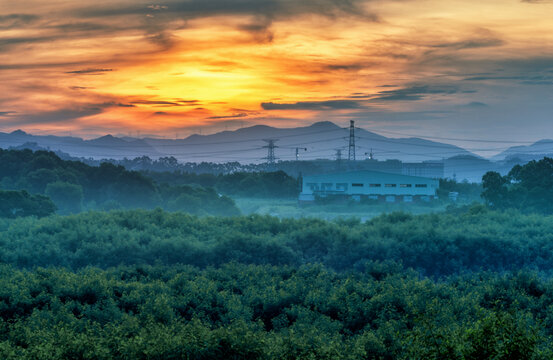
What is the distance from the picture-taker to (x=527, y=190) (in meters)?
62.8

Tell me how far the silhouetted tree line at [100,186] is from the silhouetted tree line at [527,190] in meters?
34.5

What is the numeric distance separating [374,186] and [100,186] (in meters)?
37.6

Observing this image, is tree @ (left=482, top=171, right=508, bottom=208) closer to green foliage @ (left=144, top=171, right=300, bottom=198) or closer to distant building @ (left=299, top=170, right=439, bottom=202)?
distant building @ (left=299, top=170, right=439, bottom=202)

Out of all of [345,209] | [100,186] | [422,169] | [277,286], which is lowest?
[345,209]

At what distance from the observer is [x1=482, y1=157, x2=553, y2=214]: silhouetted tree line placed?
62.2m

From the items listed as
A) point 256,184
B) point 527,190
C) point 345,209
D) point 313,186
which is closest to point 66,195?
point 256,184

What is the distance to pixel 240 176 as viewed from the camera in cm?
10369

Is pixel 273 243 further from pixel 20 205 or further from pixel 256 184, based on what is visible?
pixel 256 184

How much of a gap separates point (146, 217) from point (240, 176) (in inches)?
2136

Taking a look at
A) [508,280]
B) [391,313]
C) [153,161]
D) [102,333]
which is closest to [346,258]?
[508,280]

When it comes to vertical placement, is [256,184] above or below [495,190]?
above

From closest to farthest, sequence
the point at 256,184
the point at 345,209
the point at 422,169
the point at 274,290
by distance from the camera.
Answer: the point at 274,290 < the point at 345,209 < the point at 256,184 < the point at 422,169

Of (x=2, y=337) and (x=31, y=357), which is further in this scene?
(x=2, y=337)

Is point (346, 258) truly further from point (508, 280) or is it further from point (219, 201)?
point (219, 201)
